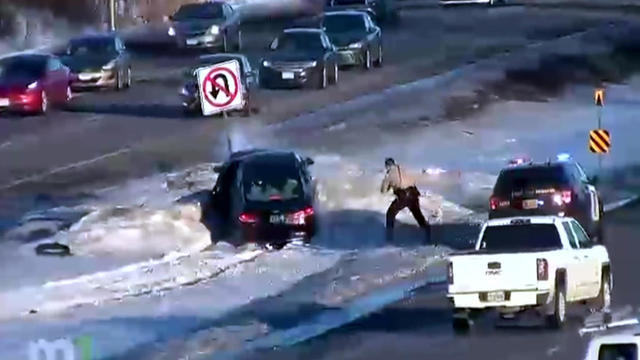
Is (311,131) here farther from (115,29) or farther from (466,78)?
(115,29)

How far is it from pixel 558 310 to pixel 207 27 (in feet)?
133

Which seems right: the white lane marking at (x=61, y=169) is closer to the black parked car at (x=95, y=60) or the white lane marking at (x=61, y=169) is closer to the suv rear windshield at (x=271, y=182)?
the suv rear windshield at (x=271, y=182)

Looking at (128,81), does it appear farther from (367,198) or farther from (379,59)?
(367,198)

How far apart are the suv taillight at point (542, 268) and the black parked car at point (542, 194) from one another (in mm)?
9134

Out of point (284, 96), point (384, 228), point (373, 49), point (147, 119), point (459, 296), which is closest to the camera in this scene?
point (459, 296)

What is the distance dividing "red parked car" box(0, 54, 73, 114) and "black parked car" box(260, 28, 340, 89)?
20.8 feet

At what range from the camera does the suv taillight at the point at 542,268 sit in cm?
2006

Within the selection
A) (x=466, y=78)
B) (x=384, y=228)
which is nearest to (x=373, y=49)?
(x=466, y=78)

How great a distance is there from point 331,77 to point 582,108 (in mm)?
10082

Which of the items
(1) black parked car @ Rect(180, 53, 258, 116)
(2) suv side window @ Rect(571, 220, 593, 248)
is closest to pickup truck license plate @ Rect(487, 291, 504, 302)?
(2) suv side window @ Rect(571, 220, 593, 248)

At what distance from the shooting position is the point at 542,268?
20.1 m

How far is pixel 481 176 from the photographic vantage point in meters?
43.6

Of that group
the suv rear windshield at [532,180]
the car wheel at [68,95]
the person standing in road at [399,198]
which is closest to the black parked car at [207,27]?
the car wheel at [68,95]

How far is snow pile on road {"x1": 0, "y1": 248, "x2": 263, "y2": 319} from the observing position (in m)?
22.9
